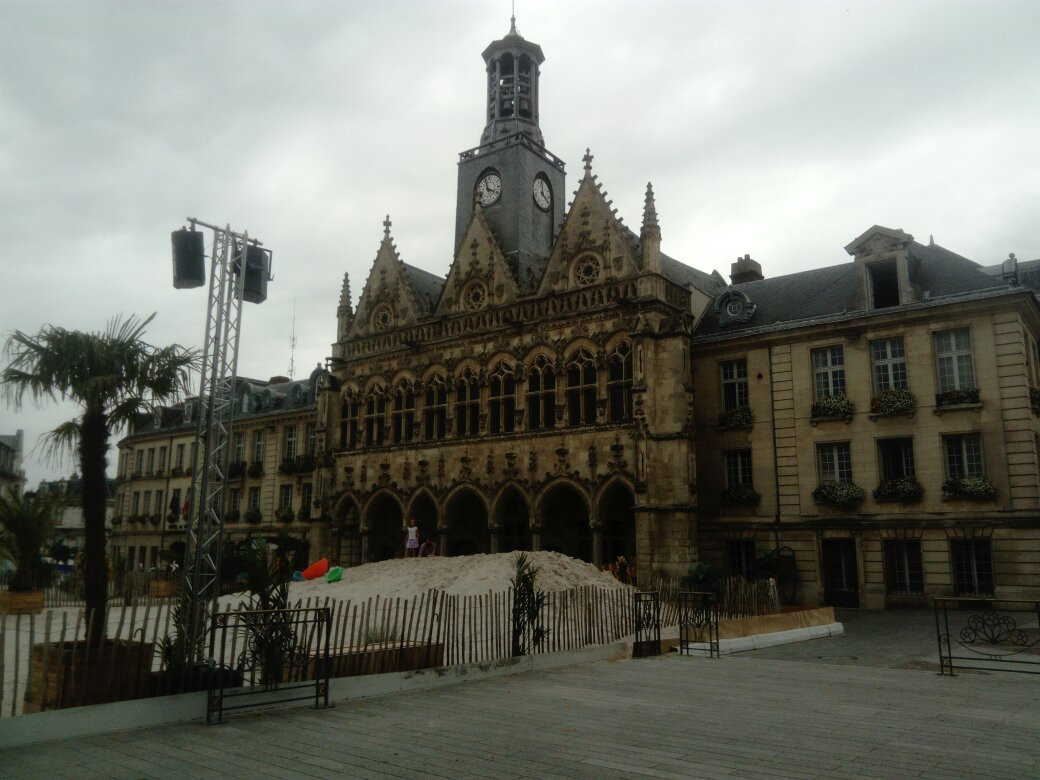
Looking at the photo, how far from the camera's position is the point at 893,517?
1080 inches

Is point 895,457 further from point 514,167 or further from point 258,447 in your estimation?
point 258,447

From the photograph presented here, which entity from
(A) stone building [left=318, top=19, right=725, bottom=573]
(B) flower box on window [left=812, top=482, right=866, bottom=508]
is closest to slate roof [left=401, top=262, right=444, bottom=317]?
(A) stone building [left=318, top=19, right=725, bottom=573]

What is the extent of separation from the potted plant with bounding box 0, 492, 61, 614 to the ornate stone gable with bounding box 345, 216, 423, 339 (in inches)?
768

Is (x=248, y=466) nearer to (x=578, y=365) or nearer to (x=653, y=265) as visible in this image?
(x=578, y=365)

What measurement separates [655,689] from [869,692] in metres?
3.15

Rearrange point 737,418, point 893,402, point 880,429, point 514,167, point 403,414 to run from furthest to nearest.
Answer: point 514,167 < point 403,414 < point 737,418 < point 880,429 < point 893,402

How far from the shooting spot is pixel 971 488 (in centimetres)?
2588

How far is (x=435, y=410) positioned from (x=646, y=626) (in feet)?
70.0

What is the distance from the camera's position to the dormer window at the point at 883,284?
97.9ft

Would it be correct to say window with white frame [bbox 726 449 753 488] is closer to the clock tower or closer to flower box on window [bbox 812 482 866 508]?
flower box on window [bbox 812 482 866 508]

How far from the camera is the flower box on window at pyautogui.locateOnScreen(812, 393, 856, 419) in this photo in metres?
28.9

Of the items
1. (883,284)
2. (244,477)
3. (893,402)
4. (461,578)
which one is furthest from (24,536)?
(883,284)

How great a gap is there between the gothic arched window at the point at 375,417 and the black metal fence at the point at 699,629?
2336 centimetres

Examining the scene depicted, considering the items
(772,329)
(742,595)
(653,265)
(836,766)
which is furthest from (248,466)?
(836,766)
